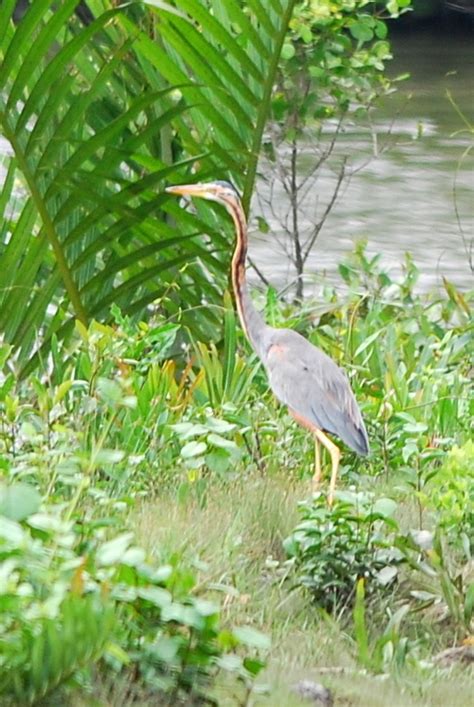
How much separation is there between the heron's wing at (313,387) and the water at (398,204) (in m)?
3.14

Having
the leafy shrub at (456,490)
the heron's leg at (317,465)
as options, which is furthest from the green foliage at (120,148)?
the leafy shrub at (456,490)

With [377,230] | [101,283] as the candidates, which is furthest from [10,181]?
[377,230]

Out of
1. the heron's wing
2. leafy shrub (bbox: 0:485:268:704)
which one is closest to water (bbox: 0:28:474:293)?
the heron's wing

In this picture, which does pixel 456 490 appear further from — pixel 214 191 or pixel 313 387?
pixel 214 191

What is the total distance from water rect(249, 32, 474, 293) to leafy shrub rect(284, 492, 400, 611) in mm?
4195

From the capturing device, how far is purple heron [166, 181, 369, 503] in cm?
328

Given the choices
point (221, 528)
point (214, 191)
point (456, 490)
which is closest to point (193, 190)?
point (214, 191)

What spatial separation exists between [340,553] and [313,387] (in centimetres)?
91

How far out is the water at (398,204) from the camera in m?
8.19

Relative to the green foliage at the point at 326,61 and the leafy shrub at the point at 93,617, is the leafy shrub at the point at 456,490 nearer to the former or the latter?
the leafy shrub at the point at 93,617

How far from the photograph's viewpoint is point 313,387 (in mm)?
3396

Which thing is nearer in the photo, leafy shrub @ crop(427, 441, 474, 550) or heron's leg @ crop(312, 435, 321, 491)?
leafy shrub @ crop(427, 441, 474, 550)

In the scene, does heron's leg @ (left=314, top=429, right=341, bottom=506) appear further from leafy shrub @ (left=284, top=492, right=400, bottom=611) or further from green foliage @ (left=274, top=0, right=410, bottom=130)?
green foliage @ (left=274, top=0, right=410, bottom=130)

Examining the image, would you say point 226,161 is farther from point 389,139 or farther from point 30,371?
point 389,139
